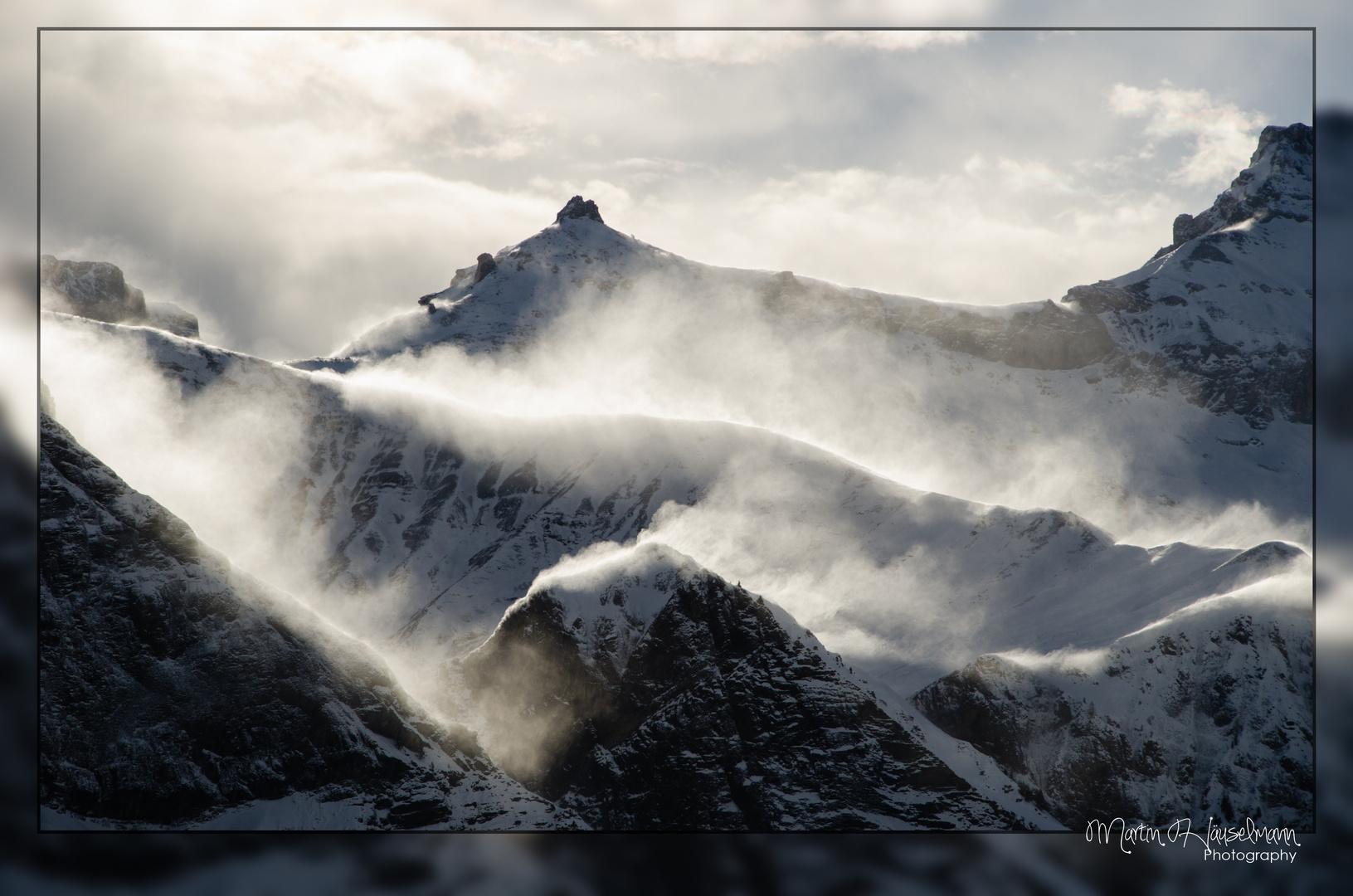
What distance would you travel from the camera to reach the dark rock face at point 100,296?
2664 cm

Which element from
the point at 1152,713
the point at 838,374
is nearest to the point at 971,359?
the point at 838,374

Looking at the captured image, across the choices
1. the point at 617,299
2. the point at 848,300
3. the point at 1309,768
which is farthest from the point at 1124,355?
the point at 1309,768

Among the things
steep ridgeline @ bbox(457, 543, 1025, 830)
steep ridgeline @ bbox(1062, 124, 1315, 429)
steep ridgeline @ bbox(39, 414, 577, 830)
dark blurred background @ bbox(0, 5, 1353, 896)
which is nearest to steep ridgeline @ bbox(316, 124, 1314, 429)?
steep ridgeline @ bbox(1062, 124, 1315, 429)

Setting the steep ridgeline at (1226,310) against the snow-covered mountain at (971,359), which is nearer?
the snow-covered mountain at (971,359)

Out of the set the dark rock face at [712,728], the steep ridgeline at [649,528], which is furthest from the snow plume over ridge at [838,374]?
the dark rock face at [712,728]

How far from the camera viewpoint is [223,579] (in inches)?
1243

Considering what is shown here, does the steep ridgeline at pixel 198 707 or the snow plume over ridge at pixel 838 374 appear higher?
the snow plume over ridge at pixel 838 374

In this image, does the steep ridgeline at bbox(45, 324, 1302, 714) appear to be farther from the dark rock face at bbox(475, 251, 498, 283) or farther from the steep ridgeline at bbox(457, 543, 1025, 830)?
the dark rock face at bbox(475, 251, 498, 283)

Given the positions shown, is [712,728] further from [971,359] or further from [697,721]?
[971,359]

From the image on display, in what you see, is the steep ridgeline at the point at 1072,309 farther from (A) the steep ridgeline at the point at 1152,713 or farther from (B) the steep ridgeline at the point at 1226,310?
(A) the steep ridgeline at the point at 1152,713

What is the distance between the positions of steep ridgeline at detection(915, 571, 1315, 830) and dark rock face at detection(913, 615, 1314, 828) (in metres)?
0.06

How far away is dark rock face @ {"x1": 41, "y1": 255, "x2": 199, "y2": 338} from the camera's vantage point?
26.6 metres

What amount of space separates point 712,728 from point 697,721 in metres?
0.95

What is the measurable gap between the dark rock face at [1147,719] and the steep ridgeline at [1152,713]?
6cm
